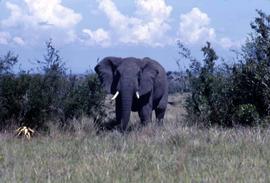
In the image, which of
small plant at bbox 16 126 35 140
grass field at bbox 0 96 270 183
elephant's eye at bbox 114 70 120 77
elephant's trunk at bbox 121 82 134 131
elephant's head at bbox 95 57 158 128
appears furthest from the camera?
elephant's eye at bbox 114 70 120 77

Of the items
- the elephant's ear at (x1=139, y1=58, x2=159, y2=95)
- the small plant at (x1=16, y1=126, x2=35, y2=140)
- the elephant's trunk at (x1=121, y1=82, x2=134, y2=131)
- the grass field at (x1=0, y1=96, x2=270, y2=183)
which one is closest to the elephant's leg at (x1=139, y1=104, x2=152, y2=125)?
the elephant's ear at (x1=139, y1=58, x2=159, y2=95)

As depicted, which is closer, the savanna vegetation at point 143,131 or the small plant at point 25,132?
the savanna vegetation at point 143,131

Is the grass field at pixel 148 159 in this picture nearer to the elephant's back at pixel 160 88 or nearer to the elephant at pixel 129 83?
the elephant at pixel 129 83

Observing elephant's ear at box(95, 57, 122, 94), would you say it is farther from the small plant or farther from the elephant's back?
the small plant

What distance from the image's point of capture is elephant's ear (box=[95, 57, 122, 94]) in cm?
1869

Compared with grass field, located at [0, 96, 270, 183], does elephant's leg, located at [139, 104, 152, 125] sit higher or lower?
higher

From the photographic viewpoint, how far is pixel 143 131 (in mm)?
14422

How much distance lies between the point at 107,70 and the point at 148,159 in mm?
9781

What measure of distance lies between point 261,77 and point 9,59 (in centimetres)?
708

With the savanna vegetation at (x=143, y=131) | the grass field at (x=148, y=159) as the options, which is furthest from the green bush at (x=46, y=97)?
the grass field at (x=148, y=159)

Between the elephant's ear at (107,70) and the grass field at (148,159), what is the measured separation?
6.09 metres

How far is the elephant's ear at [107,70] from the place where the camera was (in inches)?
736

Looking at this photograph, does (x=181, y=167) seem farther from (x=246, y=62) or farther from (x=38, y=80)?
(x=38, y=80)

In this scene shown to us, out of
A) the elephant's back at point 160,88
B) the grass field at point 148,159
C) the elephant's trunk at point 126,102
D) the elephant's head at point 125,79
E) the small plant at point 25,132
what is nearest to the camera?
the grass field at point 148,159
